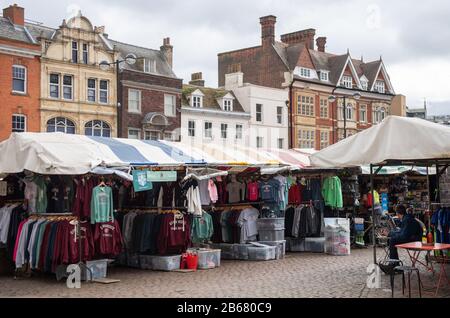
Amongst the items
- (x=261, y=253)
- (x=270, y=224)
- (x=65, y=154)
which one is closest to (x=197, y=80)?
(x=270, y=224)

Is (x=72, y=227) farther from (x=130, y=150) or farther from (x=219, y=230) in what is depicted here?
(x=219, y=230)

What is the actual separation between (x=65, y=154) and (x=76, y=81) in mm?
24944

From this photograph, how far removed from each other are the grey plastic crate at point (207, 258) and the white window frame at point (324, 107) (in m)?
37.2

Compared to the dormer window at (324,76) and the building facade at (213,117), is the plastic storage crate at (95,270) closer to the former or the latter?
the building facade at (213,117)

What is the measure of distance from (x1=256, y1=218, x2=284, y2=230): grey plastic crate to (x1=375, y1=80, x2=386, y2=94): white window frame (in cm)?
4327

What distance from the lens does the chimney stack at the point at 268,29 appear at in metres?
49.1

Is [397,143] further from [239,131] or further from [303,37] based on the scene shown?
A: [303,37]

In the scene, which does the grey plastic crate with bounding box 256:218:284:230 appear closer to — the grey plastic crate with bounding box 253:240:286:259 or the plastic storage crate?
the grey plastic crate with bounding box 253:240:286:259

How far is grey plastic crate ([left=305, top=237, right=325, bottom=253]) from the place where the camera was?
17.0 metres

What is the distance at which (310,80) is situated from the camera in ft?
160

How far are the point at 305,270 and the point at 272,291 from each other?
281 centimetres

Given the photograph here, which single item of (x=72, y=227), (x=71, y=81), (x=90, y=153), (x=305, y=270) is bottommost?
(x=305, y=270)
